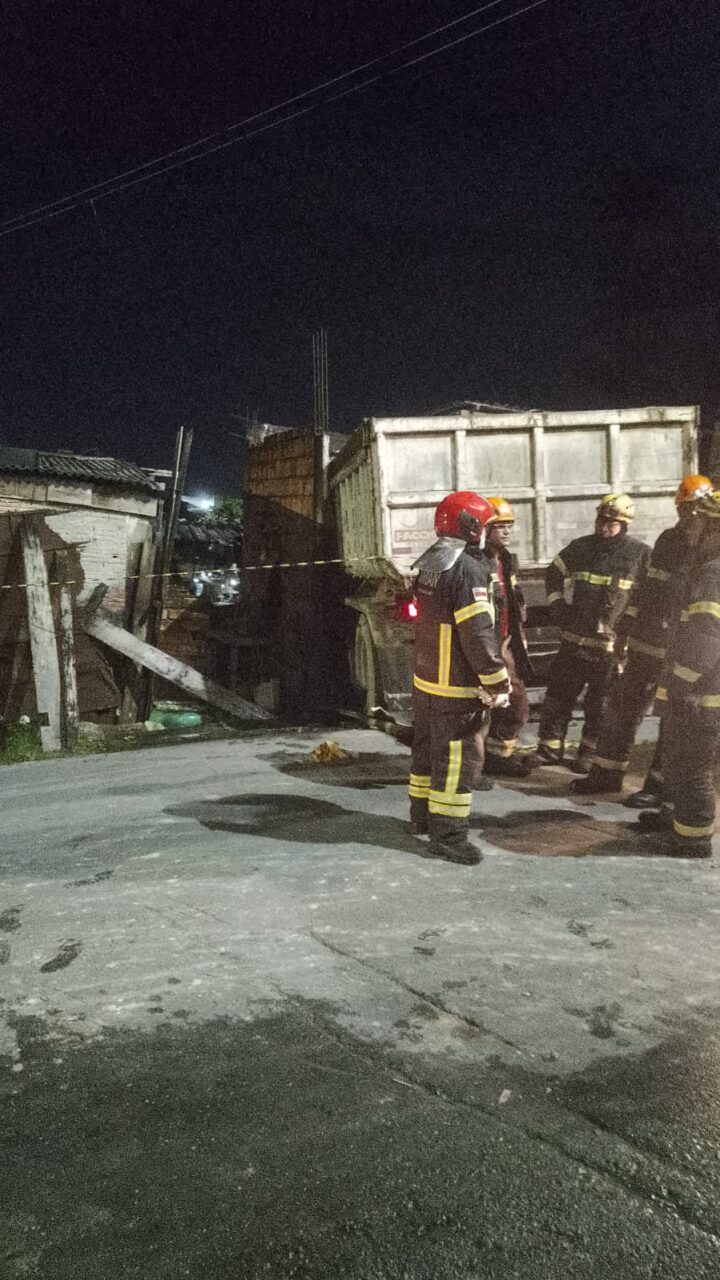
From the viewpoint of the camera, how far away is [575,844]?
4.38 metres

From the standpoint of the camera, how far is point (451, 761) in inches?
164

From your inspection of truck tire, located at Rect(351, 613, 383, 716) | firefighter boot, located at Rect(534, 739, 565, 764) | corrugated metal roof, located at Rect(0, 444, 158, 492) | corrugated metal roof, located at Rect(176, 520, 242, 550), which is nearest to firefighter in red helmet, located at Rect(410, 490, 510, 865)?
firefighter boot, located at Rect(534, 739, 565, 764)

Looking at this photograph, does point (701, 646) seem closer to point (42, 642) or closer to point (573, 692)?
point (573, 692)

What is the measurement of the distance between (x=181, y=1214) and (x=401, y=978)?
1192 mm

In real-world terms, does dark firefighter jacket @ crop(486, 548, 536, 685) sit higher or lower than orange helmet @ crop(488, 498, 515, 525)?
lower

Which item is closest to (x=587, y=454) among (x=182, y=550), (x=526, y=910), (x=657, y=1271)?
(x=526, y=910)

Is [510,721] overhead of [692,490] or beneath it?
beneath

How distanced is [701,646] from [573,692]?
223 centimetres

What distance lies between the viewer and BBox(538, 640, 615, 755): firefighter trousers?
20.4 ft

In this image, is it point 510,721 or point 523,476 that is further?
point 523,476

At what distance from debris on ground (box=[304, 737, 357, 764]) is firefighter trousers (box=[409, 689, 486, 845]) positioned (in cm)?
242

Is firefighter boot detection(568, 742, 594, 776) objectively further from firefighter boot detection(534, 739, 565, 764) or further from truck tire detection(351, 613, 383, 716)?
truck tire detection(351, 613, 383, 716)

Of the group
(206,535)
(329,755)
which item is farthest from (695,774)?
(206,535)

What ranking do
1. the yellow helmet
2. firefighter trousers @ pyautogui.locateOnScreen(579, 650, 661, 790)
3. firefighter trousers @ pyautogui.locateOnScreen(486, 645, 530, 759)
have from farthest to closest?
firefighter trousers @ pyautogui.locateOnScreen(486, 645, 530, 759) < the yellow helmet < firefighter trousers @ pyautogui.locateOnScreen(579, 650, 661, 790)
